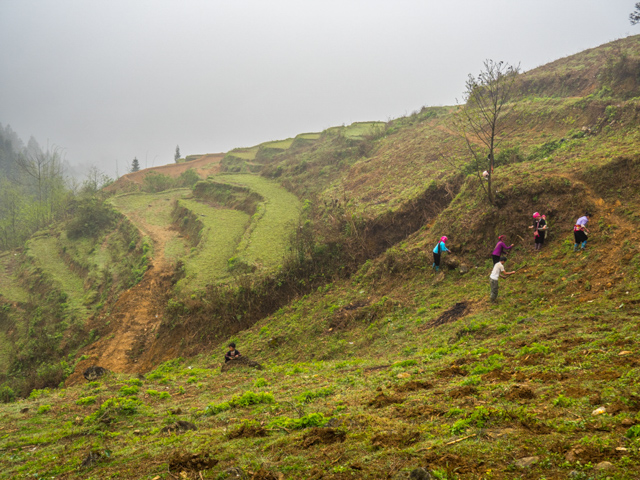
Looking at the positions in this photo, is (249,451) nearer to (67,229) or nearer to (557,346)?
(557,346)

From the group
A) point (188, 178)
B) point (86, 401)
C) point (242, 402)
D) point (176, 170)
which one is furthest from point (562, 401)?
point (176, 170)

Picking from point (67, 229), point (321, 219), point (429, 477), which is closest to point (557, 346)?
point (429, 477)

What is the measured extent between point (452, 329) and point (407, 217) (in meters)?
10.6

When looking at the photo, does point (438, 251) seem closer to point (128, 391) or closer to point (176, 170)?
point (128, 391)

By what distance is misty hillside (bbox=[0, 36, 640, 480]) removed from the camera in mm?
4957

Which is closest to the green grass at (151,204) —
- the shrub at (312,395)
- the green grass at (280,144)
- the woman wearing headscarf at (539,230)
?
the green grass at (280,144)

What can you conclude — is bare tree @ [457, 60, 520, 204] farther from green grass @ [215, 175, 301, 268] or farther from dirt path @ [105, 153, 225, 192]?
dirt path @ [105, 153, 225, 192]

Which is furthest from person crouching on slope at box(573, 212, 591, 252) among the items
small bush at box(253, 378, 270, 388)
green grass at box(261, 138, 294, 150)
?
green grass at box(261, 138, 294, 150)

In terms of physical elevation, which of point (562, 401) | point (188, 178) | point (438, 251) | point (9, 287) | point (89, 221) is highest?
point (188, 178)

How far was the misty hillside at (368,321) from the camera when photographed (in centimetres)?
496

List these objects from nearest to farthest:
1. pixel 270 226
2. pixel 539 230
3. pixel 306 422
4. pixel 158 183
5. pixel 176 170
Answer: pixel 306 422
pixel 539 230
pixel 270 226
pixel 158 183
pixel 176 170

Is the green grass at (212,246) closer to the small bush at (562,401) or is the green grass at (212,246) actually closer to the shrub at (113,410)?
the shrub at (113,410)

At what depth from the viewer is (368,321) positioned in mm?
14750

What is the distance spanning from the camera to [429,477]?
3828 millimetres
